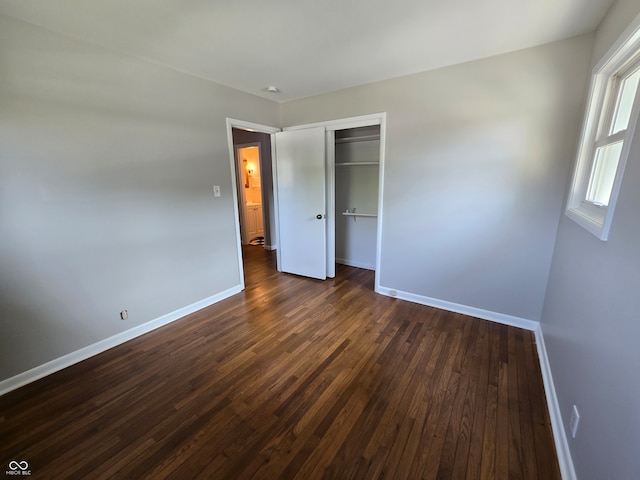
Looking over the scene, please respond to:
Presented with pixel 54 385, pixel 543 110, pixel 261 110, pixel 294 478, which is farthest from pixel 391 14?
pixel 54 385

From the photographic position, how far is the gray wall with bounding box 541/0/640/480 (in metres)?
0.90

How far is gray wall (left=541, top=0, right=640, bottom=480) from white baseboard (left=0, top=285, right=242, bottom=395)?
10.3 ft

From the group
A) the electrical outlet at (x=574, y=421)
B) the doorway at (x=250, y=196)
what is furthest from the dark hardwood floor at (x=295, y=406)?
the doorway at (x=250, y=196)

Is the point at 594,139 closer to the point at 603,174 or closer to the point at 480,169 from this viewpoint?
the point at 603,174

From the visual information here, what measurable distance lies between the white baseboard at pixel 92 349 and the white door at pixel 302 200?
1349 mm

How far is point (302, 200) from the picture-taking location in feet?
12.2

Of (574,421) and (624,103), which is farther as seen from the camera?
(624,103)

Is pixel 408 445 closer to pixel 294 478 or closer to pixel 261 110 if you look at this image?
pixel 294 478

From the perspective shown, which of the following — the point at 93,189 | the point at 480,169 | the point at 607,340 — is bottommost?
the point at 607,340

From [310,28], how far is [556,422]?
116 inches

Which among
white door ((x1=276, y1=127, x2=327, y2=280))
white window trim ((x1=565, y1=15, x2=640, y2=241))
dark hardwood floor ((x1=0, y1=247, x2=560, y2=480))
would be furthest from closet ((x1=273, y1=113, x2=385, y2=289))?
white window trim ((x1=565, y1=15, x2=640, y2=241))

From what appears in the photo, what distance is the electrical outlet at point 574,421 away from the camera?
1258mm

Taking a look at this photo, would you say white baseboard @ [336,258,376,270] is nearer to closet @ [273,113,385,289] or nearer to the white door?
closet @ [273,113,385,289]

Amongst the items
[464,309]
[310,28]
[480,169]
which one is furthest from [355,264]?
[310,28]
